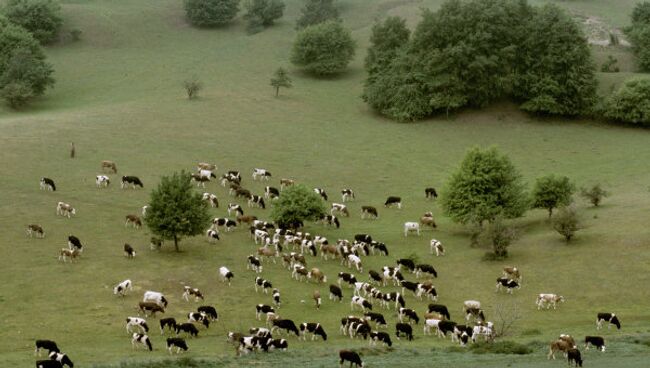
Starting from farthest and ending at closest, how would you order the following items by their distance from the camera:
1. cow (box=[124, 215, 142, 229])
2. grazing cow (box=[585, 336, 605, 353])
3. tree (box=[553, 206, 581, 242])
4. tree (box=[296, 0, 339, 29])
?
tree (box=[296, 0, 339, 29]) → cow (box=[124, 215, 142, 229]) → tree (box=[553, 206, 581, 242]) → grazing cow (box=[585, 336, 605, 353])

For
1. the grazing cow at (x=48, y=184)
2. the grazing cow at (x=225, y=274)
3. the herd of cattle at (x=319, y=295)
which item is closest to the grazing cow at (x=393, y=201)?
the herd of cattle at (x=319, y=295)

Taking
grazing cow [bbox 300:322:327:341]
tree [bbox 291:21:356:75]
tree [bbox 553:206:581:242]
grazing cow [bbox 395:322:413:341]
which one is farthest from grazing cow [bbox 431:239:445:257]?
tree [bbox 291:21:356:75]

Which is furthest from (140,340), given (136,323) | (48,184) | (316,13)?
(316,13)

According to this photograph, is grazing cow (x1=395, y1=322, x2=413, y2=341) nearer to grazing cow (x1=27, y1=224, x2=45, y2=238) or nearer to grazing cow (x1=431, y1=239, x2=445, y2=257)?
grazing cow (x1=431, y1=239, x2=445, y2=257)

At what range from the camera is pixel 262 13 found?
131 meters

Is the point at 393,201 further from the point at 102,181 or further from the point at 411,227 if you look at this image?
the point at 102,181

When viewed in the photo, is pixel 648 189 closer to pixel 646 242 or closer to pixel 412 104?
pixel 646 242

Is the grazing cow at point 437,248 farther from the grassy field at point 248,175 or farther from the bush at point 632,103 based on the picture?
the bush at point 632,103

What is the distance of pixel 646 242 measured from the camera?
5144cm

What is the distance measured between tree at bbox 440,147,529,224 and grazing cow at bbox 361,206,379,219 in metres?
6.45

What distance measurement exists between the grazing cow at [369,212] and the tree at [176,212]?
15.8 meters

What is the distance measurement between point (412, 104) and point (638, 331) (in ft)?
193

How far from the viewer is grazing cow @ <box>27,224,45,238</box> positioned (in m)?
53.8

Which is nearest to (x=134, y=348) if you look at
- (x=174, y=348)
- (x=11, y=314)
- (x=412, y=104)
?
(x=174, y=348)
